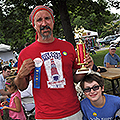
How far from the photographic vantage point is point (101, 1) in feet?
36.5

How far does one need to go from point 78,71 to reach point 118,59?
4.39 meters

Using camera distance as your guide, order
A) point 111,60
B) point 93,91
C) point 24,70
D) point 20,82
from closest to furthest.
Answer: point 24,70
point 20,82
point 93,91
point 111,60

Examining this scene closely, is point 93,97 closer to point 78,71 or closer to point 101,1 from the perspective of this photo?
point 78,71

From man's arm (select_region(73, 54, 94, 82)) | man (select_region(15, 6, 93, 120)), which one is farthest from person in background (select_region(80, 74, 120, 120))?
man (select_region(15, 6, 93, 120))

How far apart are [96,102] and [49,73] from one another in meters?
0.80

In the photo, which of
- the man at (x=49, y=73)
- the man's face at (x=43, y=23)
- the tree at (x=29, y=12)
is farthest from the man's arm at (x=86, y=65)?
the tree at (x=29, y=12)

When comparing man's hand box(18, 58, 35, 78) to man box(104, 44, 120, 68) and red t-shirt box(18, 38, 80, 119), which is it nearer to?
red t-shirt box(18, 38, 80, 119)

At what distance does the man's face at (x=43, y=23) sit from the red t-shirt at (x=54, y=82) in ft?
0.46

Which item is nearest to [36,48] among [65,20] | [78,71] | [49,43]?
[49,43]

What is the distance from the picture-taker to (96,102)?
2.09 metres

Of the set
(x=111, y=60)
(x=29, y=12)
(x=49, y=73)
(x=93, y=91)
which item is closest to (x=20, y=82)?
(x=49, y=73)

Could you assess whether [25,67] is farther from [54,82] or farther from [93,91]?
[93,91]

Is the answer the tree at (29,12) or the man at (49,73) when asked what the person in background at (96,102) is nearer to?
the man at (49,73)

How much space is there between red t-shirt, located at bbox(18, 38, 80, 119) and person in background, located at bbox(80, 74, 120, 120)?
277 millimetres
